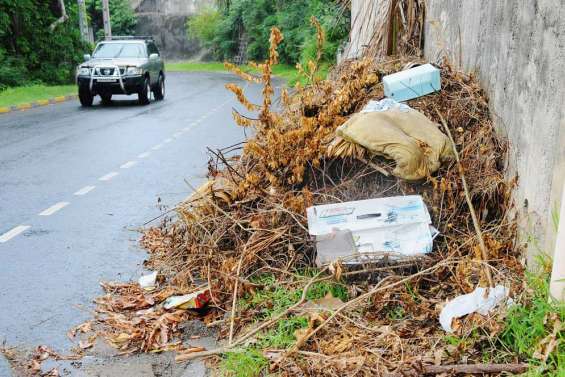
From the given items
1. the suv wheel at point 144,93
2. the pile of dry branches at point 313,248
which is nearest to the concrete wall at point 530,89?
the pile of dry branches at point 313,248

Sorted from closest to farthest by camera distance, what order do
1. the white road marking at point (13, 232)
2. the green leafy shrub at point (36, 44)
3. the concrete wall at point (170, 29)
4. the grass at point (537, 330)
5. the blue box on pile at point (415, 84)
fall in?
1. the grass at point (537, 330)
2. the blue box on pile at point (415, 84)
3. the white road marking at point (13, 232)
4. the green leafy shrub at point (36, 44)
5. the concrete wall at point (170, 29)

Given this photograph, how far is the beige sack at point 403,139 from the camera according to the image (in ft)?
16.7

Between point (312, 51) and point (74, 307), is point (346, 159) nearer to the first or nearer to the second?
point (74, 307)

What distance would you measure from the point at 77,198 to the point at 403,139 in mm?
4640

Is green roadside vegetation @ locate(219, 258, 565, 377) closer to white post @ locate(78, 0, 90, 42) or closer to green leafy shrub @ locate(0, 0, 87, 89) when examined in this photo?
green leafy shrub @ locate(0, 0, 87, 89)

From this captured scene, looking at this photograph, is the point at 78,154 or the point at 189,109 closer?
the point at 78,154

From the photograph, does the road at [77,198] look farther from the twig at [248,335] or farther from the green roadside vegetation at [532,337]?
the green roadside vegetation at [532,337]

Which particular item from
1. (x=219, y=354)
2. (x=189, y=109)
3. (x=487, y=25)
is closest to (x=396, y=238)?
(x=219, y=354)

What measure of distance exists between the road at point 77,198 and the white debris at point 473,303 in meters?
2.39

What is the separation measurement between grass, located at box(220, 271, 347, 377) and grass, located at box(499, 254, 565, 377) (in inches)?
47.4

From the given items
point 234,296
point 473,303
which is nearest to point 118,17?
point 234,296

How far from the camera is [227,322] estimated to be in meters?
4.39

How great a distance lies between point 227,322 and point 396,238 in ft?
4.48

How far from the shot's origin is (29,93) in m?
24.0
